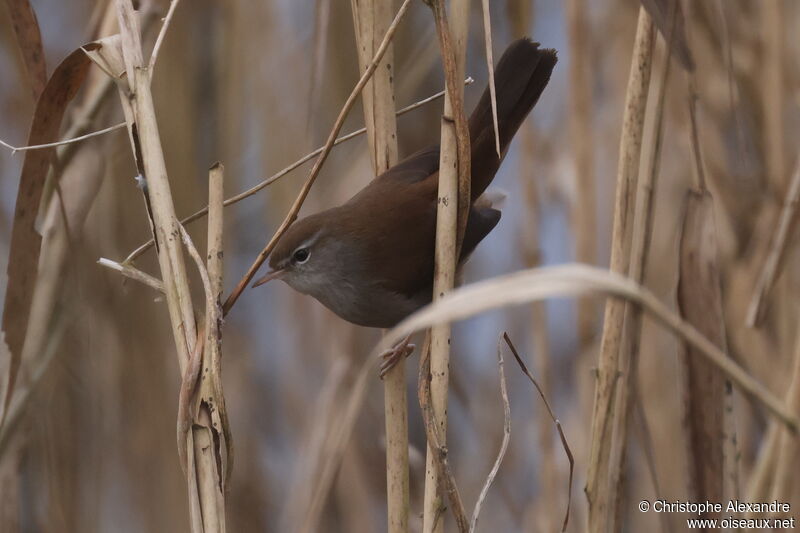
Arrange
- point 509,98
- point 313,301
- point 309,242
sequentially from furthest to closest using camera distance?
point 313,301 < point 309,242 < point 509,98

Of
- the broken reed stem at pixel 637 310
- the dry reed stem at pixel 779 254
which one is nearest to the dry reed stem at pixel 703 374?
the broken reed stem at pixel 637 310

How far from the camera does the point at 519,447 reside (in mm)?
2707

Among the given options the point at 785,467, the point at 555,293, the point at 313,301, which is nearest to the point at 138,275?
the point at 555,293

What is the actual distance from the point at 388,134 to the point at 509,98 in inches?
13.8

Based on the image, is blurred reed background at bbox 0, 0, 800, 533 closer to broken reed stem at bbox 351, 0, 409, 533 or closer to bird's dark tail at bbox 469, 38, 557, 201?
bird's dark tail at bbox 469, 38, 557, 201

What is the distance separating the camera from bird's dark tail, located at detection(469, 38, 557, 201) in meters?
1.70

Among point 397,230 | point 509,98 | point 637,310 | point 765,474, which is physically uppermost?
point 509,98

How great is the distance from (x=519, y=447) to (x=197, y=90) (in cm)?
152

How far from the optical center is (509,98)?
1.72m

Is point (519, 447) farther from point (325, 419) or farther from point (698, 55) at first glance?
point (698, 55)

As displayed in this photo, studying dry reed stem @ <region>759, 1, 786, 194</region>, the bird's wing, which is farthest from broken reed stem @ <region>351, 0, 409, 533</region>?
dry reed stem @ <region>759, 1, 786, 194</region>

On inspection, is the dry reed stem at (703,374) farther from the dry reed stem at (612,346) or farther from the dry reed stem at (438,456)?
the dry reed stem at (438,456)

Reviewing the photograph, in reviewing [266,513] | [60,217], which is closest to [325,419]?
[266,513]

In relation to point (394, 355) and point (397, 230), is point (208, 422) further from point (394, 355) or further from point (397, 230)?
point (397, 230)
